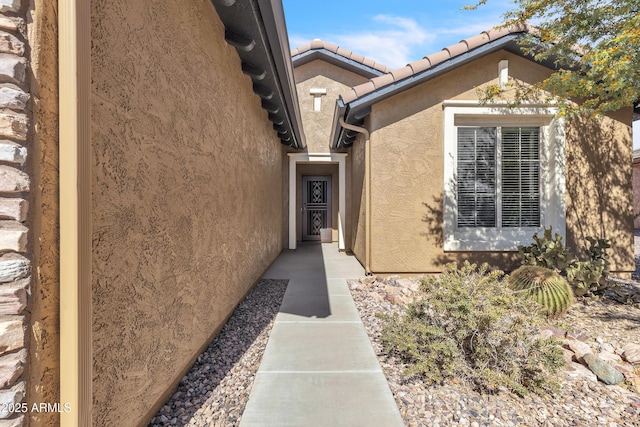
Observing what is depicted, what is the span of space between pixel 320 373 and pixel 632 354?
11.0 feet

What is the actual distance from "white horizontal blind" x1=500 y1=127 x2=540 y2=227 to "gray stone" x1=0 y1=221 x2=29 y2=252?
733cm

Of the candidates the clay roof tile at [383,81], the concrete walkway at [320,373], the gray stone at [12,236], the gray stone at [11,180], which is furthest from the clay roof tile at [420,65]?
the gray stone at [12,236]

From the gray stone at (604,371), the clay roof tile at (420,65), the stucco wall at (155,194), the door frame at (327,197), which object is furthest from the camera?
the door frame at (327,197)

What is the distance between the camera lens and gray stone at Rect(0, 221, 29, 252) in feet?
4.28

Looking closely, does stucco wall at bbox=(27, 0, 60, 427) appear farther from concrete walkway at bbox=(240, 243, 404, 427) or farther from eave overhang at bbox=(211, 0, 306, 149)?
eave overhang at bbox=(211, 0, 306, 149)

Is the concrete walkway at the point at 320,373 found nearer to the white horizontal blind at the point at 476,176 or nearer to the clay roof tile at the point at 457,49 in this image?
the white horizontal blind at the point at 476,176

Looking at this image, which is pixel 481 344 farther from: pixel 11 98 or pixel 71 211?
pixel 11 98

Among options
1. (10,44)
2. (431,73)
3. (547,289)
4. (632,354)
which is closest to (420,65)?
(431,73)

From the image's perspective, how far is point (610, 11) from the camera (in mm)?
4809

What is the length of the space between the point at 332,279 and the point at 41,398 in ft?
17.7

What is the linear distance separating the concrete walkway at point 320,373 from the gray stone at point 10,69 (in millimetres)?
2490

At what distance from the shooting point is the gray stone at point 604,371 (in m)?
2.87

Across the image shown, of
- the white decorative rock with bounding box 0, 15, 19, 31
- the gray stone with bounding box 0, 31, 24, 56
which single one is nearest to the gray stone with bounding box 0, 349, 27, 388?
the gray stone with bounding box 0, 31, 24, 56

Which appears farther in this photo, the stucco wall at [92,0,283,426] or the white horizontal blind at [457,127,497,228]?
the white horizontal blind at [457,127,497,228]
